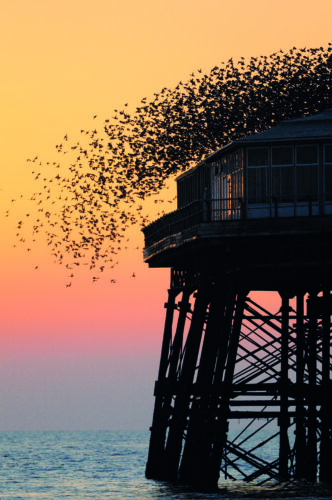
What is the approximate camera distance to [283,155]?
5325 cm

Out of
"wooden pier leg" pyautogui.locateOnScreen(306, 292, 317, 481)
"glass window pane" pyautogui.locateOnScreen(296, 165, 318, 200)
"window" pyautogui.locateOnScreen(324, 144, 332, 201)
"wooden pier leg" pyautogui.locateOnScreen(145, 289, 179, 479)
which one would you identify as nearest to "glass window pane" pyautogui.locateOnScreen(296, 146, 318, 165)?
"glass window pane" pyautogui.locateOnScreen(296, 165, 318, 200)

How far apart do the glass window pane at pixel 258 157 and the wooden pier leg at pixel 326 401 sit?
721cm

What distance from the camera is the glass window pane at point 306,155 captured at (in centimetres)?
5316

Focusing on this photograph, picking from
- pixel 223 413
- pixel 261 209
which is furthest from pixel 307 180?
pixel 223 413

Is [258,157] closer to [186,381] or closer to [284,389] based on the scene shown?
[284,389]

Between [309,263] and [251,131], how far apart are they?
69.5 ft

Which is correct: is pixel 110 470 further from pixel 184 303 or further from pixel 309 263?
pixel 309 263

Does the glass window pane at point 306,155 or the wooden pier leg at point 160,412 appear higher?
the glass window pane at point 306,155

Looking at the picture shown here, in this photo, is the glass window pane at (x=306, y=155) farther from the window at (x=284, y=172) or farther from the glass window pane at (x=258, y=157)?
the glass window pane at (x=258, y=157)

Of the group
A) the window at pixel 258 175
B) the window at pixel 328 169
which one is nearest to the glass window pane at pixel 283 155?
the window at pixel 258 175

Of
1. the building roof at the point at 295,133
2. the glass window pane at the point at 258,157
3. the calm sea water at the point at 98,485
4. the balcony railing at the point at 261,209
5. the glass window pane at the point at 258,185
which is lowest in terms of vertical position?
the calm sea water at the point at 98,485

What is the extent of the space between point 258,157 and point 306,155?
1623 millimetres

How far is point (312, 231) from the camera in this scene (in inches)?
2016

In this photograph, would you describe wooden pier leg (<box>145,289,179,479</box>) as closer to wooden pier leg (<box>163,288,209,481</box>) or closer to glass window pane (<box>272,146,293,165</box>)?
wooden pier leg (<box>163,288,209,481</box>)
